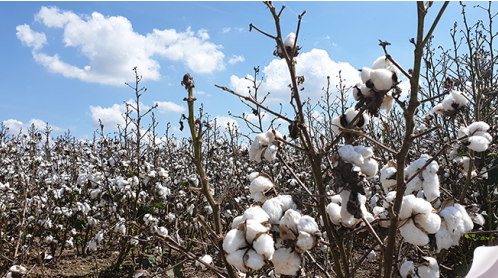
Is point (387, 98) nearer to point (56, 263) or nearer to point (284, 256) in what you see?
point (284, 256)

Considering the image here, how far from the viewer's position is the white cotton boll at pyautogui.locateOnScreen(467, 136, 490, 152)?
4.24 feet

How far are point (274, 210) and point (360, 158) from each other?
31 cm

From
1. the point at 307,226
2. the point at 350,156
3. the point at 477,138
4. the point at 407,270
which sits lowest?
the point at 407,270

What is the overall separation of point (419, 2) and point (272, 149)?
2.20ft

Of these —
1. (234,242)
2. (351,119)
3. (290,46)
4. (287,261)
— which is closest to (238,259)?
(234,242)

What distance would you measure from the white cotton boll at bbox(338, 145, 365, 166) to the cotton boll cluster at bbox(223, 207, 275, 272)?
31 cm

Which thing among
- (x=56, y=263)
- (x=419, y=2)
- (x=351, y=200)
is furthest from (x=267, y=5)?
(x=56, y=263)

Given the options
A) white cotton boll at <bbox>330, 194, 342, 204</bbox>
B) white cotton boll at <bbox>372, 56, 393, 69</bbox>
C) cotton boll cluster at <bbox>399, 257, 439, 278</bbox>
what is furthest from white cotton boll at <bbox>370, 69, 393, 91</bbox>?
cotton boll cluster at <bbox>399, 257, 439, 278</bbox>

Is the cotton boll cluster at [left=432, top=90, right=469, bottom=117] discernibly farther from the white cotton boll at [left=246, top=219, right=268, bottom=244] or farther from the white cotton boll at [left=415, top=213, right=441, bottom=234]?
the white cotton boll at [left=246, top=219, right=268, bottom=244]

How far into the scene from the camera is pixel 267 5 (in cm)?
124

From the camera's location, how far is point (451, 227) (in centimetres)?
105

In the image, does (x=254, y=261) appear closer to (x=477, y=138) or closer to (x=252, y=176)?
(x=252, y=176)

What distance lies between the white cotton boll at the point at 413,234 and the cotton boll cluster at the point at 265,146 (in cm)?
51

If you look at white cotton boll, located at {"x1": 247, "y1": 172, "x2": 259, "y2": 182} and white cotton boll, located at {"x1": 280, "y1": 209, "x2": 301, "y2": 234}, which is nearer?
white cotton boll, located at {"x1": 280, "y1": 209, "x2": 301, "y2": 234}
